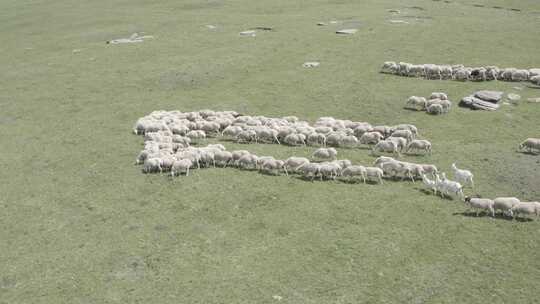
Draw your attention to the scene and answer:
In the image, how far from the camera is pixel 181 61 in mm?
31250

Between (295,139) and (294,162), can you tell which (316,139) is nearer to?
(295,139)

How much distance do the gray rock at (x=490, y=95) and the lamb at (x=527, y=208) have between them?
9990mm

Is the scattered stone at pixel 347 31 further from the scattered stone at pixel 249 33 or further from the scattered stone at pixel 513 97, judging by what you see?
the scattered stone at pixel 513 97

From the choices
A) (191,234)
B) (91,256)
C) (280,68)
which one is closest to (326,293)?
(191,234)

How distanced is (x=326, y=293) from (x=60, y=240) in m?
6.90

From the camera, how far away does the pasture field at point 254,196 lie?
36.5 feet

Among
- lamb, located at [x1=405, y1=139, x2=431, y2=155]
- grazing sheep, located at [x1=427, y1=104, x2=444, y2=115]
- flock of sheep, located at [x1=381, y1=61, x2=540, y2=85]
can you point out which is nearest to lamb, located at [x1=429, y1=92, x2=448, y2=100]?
grazing sheep, located at [x1=427, y1=104, x2=444, y2=115]

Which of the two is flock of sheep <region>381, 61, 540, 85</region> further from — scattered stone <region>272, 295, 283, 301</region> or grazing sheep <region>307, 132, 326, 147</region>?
scattered stone <region>272, 295, 283, 301</region>

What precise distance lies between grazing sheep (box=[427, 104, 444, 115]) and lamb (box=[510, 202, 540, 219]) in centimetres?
862

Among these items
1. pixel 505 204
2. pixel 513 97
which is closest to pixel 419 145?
pixel 505 204

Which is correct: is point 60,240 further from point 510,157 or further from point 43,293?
point 510,157

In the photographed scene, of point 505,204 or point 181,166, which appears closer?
point 505,204

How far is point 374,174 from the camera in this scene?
15258 mm

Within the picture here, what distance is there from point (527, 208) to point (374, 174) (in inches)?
163
